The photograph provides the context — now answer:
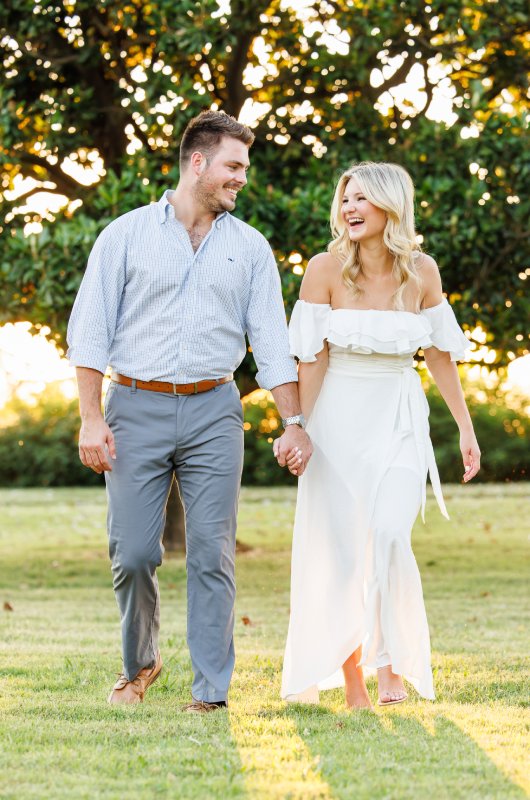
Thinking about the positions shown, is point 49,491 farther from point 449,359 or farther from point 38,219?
point 449,359

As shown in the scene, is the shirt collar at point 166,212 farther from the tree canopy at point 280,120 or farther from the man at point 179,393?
the tree canopy at point 280,120

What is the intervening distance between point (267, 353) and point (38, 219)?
7.11 metres

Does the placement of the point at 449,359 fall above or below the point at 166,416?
above

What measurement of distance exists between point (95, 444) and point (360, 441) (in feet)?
3.70

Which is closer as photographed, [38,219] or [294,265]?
[294,265]

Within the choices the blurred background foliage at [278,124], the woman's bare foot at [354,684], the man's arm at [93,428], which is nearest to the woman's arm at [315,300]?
the man's arm at [93,428]

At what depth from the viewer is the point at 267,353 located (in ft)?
17.8

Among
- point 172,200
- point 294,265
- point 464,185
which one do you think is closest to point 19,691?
point 172,200

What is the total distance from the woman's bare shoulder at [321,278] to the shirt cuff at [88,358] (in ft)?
3.12

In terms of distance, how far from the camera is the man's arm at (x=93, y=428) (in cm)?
511

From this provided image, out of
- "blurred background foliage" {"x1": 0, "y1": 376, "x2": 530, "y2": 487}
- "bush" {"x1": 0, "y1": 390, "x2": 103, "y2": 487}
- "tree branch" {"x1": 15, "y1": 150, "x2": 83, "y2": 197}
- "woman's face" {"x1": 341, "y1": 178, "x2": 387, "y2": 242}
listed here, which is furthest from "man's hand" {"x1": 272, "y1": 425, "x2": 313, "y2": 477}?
"bush" {"x1": 0, "y1": 390, "x2": 103, "y2": 487}

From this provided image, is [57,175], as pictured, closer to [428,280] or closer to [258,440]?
[428,280]

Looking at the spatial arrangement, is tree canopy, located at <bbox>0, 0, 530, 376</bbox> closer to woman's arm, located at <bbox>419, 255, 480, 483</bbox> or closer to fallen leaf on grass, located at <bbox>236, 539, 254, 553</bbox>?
fallen leaf on grass, located at <bbox>236, 539, 254, 553</bbox>

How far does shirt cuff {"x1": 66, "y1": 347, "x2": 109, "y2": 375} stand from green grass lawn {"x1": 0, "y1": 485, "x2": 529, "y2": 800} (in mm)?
1414
